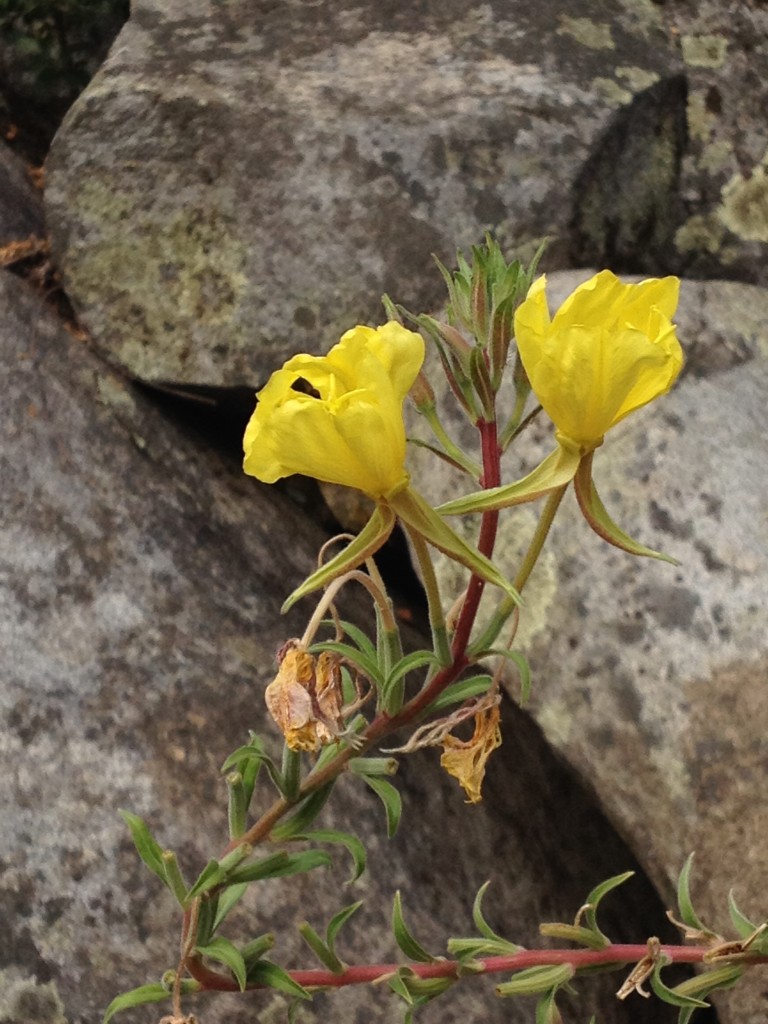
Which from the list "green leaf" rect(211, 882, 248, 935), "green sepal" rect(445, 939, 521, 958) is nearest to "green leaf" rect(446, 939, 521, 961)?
"green sepal" rect(445, 939, 521, 958)

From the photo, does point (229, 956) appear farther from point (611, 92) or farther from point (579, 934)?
point (611, 92)

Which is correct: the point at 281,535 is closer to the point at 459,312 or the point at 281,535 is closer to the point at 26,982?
the point at 26,982

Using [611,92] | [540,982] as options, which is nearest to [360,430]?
[540,982]

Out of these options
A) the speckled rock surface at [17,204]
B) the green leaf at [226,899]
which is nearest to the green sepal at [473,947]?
the green leaf at [226,899]

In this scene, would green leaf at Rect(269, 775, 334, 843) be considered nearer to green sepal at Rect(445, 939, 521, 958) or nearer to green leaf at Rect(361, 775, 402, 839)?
green leaf at Rect(361, 775, 402, 839)

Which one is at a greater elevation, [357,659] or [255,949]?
[357,659]

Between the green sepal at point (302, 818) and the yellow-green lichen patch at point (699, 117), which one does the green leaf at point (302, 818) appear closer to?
the green sepal at point (302, 818)
